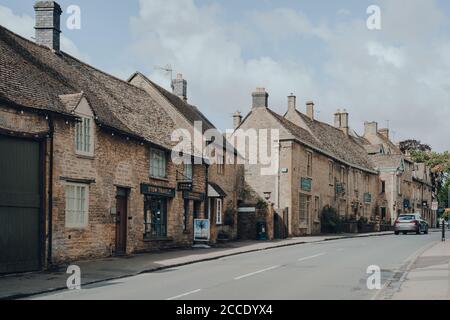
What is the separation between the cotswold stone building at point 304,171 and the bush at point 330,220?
52 centimetres

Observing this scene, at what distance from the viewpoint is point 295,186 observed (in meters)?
41.7

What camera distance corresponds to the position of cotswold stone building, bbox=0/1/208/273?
18172 millimetres

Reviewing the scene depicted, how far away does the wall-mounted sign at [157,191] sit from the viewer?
25219 millimetres

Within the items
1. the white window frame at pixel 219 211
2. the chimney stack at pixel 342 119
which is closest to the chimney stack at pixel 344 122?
the chimney stack at pixel 342 119

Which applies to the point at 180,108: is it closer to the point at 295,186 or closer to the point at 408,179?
the point at 295,186

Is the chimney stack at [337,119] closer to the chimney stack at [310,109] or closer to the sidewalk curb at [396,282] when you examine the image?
the chimney stack at [310,109]

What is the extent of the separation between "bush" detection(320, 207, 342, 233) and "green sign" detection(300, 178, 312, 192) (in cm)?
343

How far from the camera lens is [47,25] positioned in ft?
82.1

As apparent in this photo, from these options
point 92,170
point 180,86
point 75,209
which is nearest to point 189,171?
point 92,170

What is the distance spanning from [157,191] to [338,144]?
105 feet

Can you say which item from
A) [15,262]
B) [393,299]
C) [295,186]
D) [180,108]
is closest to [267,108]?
[295,186]

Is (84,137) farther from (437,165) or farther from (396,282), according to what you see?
(437,165)

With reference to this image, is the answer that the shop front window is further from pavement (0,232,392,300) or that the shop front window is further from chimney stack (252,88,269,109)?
chimney stack (252,88,269,109)

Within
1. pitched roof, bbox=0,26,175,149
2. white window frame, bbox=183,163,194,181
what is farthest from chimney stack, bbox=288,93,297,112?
white window frame, bbox=183,163,194,181
